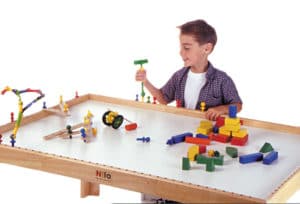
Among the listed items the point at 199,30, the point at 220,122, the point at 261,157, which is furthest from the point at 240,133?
the point at 199,30

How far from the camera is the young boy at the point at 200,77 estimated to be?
4.28m

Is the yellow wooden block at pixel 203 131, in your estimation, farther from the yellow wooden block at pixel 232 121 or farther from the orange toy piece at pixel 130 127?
the orange toy piece at pixel 130 127

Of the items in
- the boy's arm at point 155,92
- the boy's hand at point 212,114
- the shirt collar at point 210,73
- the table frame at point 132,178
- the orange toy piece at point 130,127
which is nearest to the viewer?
the table frame at point 132,178

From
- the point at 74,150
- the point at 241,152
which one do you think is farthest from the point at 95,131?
the point at 241,152

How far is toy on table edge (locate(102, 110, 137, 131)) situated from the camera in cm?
395

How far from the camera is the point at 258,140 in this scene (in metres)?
3.78

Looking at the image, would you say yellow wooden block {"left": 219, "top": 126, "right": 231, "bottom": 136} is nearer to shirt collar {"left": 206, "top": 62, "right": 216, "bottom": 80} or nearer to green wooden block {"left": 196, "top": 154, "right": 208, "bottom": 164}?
green wooden block {"left": 196, "top": 154, "right": 208, "bottom": 164}

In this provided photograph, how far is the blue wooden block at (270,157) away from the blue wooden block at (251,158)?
44mm

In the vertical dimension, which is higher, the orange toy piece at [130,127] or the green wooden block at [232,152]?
the green wooden block at [232,152]

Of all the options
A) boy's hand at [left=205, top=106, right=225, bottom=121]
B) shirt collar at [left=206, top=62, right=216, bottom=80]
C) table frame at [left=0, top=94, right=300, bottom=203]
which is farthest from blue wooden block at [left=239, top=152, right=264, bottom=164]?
shirt collar at [left=206, top=62, right=216, bottom=80]

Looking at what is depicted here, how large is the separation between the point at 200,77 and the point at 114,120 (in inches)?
29.2

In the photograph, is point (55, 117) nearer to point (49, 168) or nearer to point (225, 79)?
point (49, 168)

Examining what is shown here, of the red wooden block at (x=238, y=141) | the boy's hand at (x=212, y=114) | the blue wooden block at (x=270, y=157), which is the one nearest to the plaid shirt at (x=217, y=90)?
the boy's hand at (x=212, y=114)

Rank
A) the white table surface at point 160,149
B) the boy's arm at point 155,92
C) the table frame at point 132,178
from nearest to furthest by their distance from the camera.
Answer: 1. the table frame at point 132,178
2. the white table surface at point 160,149
3. the boy's arm at point 155,92
